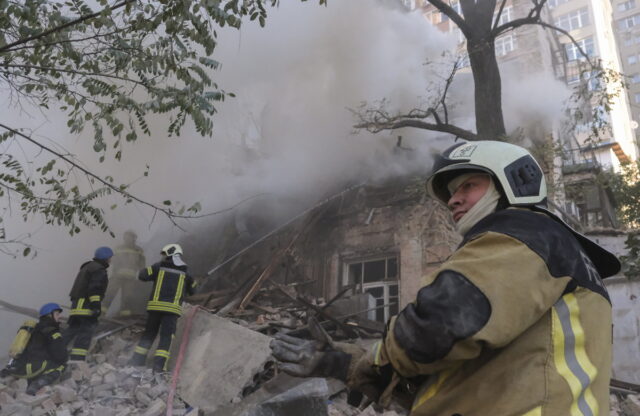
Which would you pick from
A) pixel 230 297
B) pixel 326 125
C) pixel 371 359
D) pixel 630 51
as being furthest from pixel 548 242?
pixel 630 51

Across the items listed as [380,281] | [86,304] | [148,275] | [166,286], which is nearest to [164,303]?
[166,286]

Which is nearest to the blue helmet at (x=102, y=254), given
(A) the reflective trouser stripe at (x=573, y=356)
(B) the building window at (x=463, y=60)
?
(A) the reflective trouser stripe at (x=573, y=356)

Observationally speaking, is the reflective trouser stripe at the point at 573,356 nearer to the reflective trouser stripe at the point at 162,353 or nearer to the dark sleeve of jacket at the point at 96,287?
the reflective trouser stripe at the point at 162,353

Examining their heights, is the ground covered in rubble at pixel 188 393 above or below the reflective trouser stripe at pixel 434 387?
below

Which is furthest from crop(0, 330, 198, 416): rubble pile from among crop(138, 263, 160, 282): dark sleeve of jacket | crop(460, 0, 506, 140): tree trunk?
crop(460, 0, 506, 140): tree trunk

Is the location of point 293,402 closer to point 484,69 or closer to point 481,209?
point 481,209

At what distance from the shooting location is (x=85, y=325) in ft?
19.3

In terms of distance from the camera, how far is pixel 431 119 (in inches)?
399

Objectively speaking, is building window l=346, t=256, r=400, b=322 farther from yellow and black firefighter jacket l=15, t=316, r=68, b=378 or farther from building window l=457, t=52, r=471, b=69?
building window l=457, t=52, r=471, b=69

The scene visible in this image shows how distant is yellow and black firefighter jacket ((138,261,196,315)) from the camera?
226 inches

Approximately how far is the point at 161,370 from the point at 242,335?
0.95 metres

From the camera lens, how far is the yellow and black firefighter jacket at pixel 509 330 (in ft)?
3.74

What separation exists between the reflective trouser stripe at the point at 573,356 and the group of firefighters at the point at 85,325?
5019 millimetres

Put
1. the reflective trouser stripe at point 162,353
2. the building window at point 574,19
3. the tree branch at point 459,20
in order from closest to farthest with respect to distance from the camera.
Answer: the reflective trouser stripe at point 162,353
the tree branch at point 459,20
the building window at point 574,19
